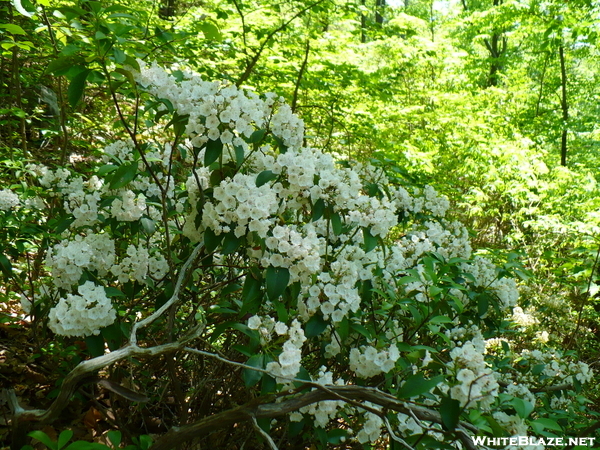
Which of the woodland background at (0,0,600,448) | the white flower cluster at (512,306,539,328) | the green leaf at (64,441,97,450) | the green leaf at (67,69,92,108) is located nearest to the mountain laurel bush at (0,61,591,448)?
the green leaf at (67,69,92,108)

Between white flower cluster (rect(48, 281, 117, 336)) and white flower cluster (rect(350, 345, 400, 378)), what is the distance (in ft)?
2.96

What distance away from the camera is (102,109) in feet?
20.7

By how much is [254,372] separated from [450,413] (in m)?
0.62

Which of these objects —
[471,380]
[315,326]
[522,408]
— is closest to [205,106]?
[315,326]

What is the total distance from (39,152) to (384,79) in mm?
4824

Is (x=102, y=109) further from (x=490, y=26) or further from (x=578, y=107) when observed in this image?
(x=578, y=107)

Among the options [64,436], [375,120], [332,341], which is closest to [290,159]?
[332,341]

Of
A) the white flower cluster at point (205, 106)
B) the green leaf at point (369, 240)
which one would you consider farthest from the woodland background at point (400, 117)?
the green leaf at point (369, 240)

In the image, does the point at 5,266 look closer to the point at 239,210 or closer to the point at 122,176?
the point at 122,176

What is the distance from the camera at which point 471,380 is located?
1374mm

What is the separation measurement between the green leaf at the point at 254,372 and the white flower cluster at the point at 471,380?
61cm

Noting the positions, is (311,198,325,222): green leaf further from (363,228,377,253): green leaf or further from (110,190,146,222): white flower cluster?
(110,190,146,222): white flower cluster

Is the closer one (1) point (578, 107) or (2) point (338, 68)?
(2) point (338, 68)

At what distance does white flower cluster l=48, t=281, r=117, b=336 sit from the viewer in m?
1.53
